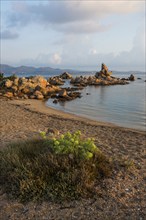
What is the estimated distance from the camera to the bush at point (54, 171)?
18.7 ft

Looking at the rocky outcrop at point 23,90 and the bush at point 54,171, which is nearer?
the bush at point 54,171

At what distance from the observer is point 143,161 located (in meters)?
8.45

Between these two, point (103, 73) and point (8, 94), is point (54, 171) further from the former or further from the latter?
point (103, 73)

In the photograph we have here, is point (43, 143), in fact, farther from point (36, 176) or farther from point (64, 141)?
point (36, 176)

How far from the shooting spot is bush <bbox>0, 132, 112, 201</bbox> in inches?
225

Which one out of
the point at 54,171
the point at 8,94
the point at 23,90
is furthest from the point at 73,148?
the point at 23,90

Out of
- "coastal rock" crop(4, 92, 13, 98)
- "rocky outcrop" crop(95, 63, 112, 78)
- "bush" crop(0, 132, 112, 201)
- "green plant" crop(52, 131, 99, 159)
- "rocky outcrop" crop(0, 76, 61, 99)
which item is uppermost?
"rocky outcrop" crop(95, 63, 112, 78)

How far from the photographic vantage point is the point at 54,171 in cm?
616

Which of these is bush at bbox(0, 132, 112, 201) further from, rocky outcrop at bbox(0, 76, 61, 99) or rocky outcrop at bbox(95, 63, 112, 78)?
rocky outcrop at bbox(95, 63, 112, 78)

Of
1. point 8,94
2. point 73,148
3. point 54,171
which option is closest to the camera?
point 54,171

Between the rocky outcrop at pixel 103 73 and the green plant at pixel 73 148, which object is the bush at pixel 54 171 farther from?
the rocky outcrop at pixel 103 73

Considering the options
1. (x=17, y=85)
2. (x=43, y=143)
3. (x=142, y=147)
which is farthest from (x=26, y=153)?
(x=17, y=85)

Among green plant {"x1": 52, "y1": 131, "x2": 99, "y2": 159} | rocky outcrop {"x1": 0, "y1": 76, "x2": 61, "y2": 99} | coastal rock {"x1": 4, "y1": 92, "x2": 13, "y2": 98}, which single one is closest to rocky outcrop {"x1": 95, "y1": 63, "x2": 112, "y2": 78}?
rocky outcrop {"x1": 0, "y1": 76, "x2": 61, "y2": 99}

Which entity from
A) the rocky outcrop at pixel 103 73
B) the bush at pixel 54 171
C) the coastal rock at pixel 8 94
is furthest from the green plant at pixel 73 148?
the rocky outcrop at pixel 103 73
